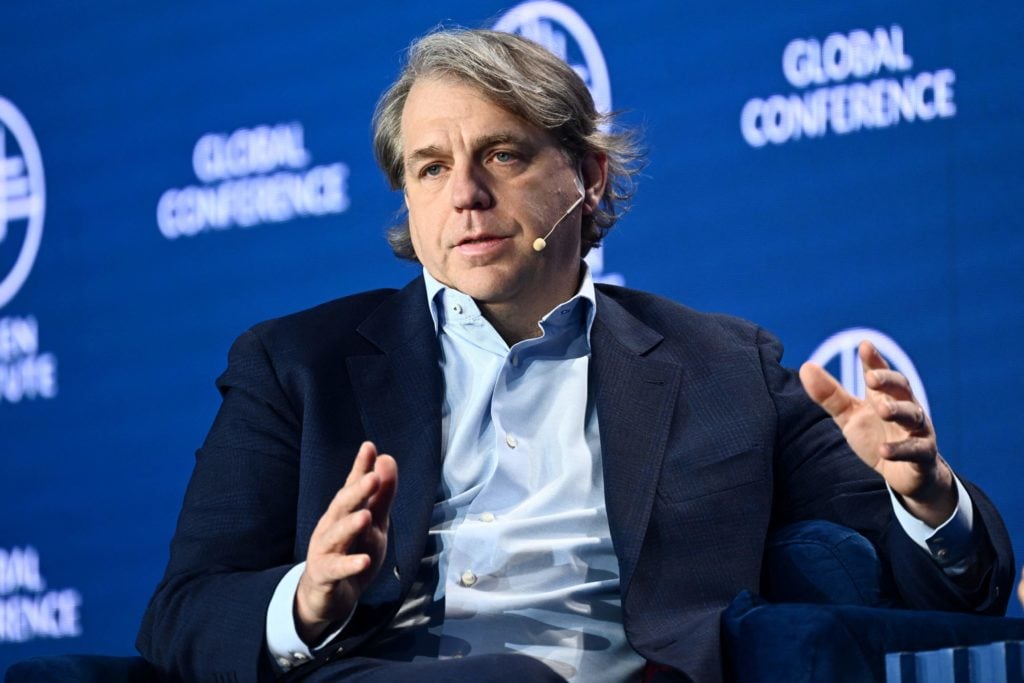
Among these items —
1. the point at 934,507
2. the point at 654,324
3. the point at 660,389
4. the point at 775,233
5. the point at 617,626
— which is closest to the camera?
the point at 934,507

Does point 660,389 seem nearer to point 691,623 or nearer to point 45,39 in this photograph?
point 691,623

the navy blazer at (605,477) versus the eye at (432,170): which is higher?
the eye at (432,170)

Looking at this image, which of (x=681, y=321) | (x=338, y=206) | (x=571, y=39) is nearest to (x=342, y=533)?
(x=681, y=321)

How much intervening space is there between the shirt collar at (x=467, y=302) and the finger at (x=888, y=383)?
2.28ft

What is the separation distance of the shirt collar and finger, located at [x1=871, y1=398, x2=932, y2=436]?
685mm

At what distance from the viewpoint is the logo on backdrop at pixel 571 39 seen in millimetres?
3275

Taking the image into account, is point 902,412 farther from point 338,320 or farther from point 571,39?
point 571,39

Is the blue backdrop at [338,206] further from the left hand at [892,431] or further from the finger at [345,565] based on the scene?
the finger at [345,565]

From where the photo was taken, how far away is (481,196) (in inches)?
90.0

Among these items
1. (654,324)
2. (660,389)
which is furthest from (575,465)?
(654,324)

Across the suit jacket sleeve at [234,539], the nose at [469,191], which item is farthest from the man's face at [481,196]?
the suit jacket sleeve at [234,539]

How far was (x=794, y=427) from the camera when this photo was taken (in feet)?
7.62

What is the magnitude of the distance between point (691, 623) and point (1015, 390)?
3.93ft

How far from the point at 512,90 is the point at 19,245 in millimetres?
2298
